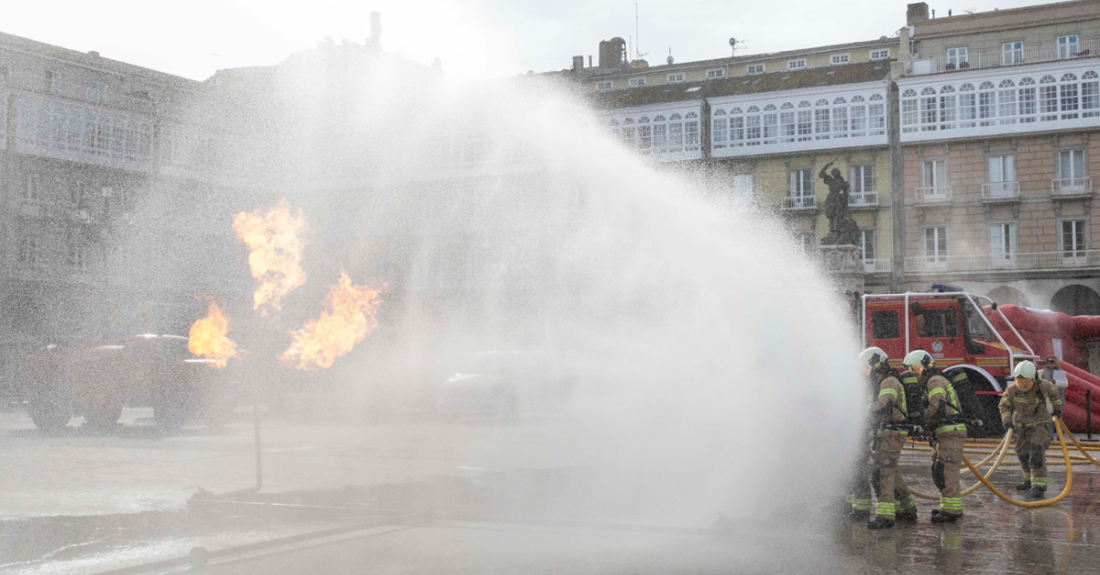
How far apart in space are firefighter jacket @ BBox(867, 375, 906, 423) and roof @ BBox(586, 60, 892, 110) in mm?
36941

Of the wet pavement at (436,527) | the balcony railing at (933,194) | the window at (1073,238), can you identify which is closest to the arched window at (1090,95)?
the window at (1073,238)

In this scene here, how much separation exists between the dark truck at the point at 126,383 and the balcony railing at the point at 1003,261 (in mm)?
32581

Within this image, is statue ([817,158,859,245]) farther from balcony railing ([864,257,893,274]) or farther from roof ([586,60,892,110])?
roof ([586,60,892,110])

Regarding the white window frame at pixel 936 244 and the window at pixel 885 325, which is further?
the white window frame at pixel 936 244

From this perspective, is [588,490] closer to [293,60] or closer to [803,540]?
[803,540]

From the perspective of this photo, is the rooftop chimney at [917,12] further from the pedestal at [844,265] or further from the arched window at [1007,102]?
the pedestal at [844,265]

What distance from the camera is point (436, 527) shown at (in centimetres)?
909

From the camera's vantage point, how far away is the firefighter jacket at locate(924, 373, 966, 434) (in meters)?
9.73

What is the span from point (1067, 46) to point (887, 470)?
42.3 metres

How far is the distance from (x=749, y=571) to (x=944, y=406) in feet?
11.4

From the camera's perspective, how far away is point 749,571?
7402 mm

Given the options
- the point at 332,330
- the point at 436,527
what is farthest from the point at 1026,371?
the point at 332,330

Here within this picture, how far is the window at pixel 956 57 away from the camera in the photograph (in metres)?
45.7

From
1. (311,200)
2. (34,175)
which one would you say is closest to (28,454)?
(311,200)
